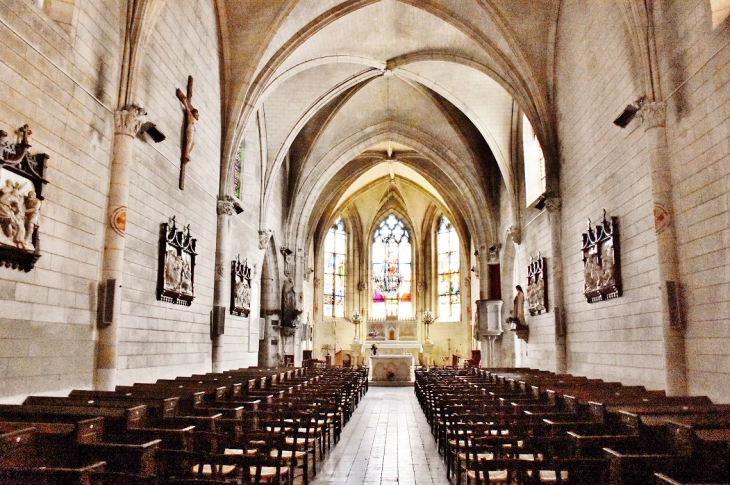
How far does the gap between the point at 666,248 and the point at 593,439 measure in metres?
→ 5.65

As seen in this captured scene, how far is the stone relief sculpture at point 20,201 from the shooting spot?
702 centimetres

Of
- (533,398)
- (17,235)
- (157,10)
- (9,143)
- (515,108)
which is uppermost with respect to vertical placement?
(515,108)

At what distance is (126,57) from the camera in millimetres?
10000

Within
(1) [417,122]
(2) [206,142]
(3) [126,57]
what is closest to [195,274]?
(2) [206,142]

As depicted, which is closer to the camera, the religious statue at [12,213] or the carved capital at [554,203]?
the religious statue at [12,213]

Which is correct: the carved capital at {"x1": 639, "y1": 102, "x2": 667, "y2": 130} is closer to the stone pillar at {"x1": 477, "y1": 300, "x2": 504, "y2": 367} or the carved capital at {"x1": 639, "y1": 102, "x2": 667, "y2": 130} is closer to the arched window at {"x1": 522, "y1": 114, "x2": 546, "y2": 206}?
the arched window at {"x1": 522, "y1": 114, "x2": 546, "y2": 206}

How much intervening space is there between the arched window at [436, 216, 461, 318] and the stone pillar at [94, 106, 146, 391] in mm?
27090

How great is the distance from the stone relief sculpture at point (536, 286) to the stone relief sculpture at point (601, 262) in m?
3.02

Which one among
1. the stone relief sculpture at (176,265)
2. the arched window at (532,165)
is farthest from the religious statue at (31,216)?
the arched window at (532,165)

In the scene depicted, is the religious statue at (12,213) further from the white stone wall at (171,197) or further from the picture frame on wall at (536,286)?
the picture frame on wall at (536,286)

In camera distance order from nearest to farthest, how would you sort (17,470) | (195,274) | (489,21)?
(17,470), (195,274), (489,21)

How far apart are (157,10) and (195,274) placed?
5.63 m

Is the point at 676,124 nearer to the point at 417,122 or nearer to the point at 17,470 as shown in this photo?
the point at 17,470

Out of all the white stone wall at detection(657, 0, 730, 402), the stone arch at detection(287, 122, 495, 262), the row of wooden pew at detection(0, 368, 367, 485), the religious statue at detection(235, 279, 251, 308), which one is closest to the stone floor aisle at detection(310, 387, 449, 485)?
the row of wooden pew at detection(0, 368, 367, 485)
